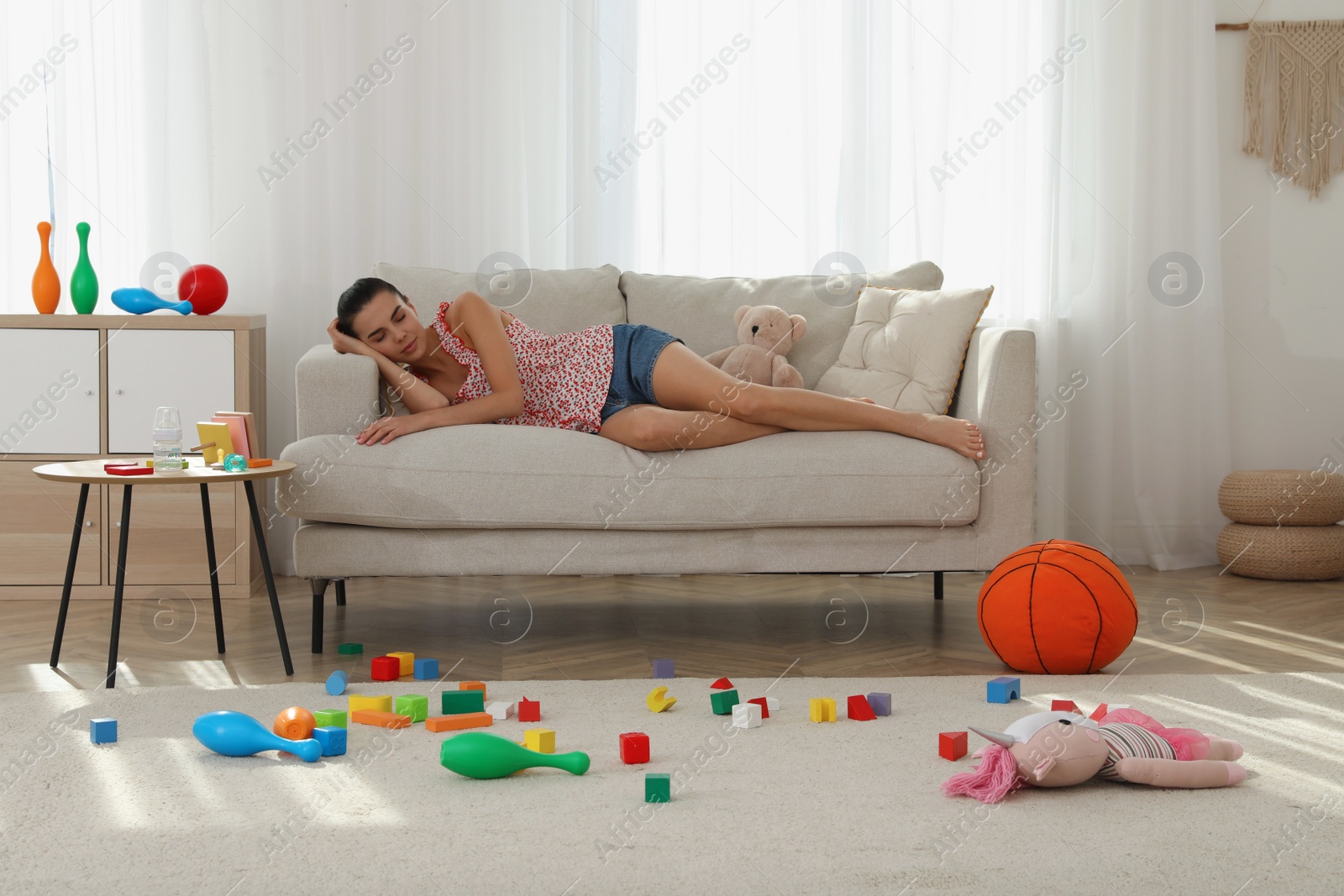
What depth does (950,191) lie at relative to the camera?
152 inches

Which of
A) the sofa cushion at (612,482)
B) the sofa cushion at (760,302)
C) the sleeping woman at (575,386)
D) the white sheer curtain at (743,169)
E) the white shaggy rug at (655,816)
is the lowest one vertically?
the white shaggy rug at (655,816)

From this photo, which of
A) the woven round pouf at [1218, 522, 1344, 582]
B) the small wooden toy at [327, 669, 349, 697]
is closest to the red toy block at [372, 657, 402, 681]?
the small wooden toy at [327, 669, 349, 697]

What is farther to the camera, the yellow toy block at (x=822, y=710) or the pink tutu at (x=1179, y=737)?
the yellow toy block at (x=822, y=710)

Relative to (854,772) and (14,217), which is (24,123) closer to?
(14,217)

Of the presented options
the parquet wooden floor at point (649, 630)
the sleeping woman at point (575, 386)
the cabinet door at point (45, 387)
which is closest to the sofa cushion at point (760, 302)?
the sleeping woman at point (575, 386)

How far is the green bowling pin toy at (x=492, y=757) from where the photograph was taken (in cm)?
164

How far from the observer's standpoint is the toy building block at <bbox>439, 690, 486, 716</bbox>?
1979mm

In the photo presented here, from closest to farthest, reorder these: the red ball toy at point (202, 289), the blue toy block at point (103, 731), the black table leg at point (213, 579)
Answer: the blue toy block at point (103, 731) < the black table leg at point (213, 579) < the red ball toy at point (202, 289)

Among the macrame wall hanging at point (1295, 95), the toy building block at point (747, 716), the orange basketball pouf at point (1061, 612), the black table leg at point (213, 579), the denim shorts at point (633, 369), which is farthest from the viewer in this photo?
the macrame wall hanging at point (1295, 95)

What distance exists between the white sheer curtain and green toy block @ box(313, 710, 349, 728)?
191 cm

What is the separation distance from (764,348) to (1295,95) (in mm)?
2317

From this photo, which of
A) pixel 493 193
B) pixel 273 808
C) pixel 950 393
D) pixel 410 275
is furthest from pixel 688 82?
pixel 273 808

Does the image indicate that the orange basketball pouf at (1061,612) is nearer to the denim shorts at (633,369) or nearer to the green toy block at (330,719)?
the denim shorts at (633,369)

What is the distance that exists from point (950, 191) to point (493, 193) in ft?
5.03
